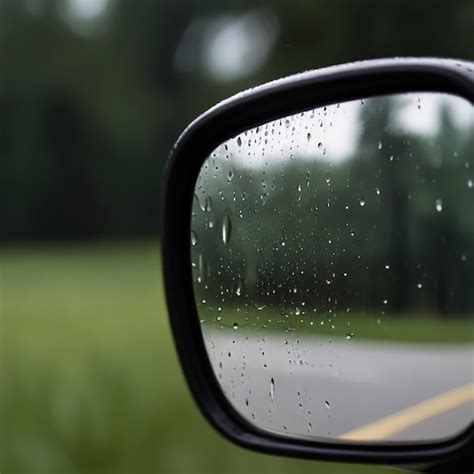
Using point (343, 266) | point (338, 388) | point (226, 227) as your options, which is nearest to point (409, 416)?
point (338, 388)

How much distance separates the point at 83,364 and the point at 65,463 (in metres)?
3.99

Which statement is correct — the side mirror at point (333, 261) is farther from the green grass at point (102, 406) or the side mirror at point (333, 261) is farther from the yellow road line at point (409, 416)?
the green grass at point (102, 406)

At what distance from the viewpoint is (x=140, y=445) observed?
190 inches

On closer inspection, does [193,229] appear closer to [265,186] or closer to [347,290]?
[265,186]

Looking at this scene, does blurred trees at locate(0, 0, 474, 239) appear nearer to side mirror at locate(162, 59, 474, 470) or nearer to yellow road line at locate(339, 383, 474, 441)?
side mirror at locate(162, 59, 474, 470)

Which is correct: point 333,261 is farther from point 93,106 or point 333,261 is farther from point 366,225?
point 93,106

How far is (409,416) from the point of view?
48.4 inches

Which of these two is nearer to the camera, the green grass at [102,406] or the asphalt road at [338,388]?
the asphalt road at [338,388]

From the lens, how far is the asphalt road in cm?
118

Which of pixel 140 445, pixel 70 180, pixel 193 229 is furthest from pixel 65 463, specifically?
pixel 70 180

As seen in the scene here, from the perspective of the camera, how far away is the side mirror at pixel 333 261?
1.06 metres

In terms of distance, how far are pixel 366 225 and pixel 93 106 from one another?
26.6 m

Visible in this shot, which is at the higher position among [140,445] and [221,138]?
[221,138]

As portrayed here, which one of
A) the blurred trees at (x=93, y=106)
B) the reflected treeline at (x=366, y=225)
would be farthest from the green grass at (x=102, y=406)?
the blurred trees at (x=93, y=106)
